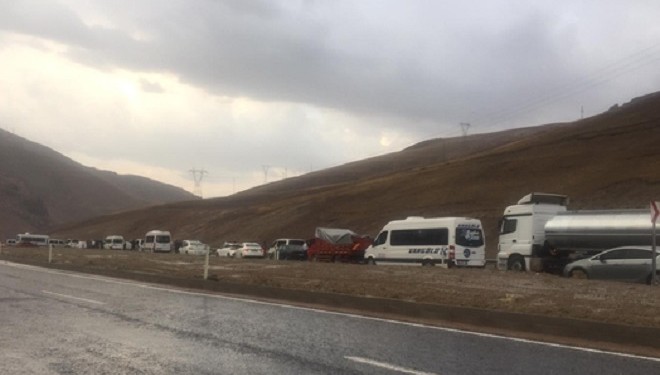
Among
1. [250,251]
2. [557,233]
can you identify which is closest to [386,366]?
[557,233]

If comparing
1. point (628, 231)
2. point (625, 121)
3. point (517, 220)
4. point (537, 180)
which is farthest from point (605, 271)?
point (625, 121)

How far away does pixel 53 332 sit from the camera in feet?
35.9

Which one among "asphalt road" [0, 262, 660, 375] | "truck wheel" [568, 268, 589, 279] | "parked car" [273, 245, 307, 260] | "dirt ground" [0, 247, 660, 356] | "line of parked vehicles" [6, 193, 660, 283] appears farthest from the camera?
"parked car" [273, 245, 307, 260]

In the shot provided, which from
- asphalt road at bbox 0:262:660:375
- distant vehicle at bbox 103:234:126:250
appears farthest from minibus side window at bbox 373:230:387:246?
distant vehicle at bbox 103:234:126:250

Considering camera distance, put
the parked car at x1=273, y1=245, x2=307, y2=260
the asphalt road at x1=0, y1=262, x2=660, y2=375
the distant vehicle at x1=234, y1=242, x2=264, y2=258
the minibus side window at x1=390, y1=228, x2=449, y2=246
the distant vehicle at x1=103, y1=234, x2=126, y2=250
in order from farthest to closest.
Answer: the distant vehicle at x1=103, y1=234, x2=126, y2=250 < the distant vehicle at x1=234, y1=242, x2=264, y2=258 < the parked car at x1=273, y1=245, x2=307, y2=260 < the minibus side window at x1=390, y1=228, x2=449, y2=246 < the asphalt road at x1=0, y1=262, x2=660, y2=375

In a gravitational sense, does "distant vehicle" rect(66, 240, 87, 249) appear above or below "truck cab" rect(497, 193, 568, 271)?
below

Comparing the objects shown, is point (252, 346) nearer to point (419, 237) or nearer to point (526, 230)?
point (526, 230)

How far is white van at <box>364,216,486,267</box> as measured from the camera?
30.7 metres

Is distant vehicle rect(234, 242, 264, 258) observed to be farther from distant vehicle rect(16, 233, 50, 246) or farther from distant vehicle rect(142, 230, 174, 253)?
distant vehicle rect(16, 233, 50, 246)

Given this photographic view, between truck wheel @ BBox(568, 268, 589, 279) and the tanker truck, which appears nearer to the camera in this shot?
truck wheel @ BBox(568, 268, 589, 279)

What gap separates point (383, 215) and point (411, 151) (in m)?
103

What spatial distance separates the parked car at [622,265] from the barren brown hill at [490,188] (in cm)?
3036

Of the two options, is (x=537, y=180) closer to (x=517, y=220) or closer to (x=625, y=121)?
(x=625, y=121)

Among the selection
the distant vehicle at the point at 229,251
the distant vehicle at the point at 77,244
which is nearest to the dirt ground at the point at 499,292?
the distant vehicle at the point at 229,251
